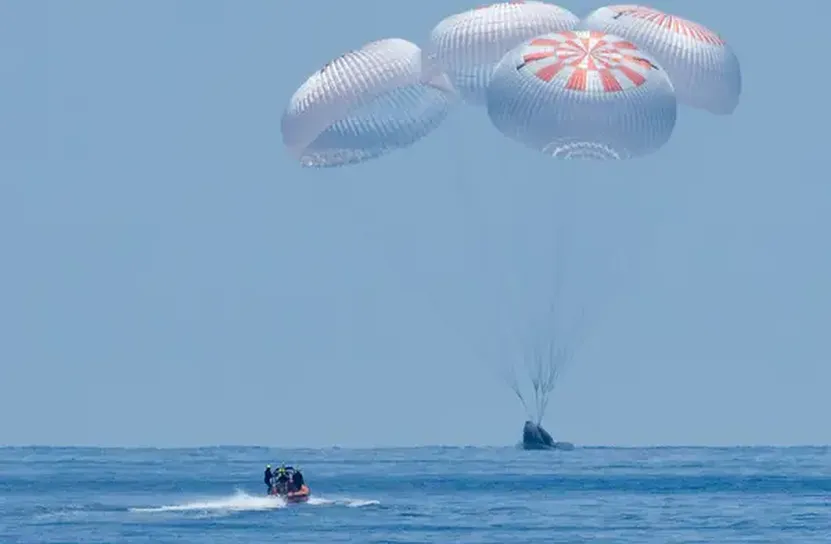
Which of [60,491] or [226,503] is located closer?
[226,503]

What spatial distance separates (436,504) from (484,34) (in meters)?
16.1

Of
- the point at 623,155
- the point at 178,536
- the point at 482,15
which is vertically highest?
the point at 482,15

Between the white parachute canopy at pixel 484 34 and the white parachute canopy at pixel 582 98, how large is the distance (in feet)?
5.08

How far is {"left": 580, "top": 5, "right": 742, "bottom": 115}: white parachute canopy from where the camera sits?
5884 centimetres

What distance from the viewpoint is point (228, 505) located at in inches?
2719

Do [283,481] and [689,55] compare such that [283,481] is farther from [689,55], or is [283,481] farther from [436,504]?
[689,55]

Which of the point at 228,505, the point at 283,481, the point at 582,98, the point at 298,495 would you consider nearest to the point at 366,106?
the point at 582,98

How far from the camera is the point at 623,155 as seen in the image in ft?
188

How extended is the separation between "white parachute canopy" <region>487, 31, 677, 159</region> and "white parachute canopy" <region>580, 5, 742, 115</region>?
1.74 m

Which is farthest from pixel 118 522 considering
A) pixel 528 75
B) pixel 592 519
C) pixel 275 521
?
pixel 528 75

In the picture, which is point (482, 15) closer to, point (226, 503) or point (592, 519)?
point (592, 519)

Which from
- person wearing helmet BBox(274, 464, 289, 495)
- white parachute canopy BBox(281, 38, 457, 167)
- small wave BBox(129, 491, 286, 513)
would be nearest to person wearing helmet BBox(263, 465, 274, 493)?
person wearing helmet BBox(274, 464, 289, 495)

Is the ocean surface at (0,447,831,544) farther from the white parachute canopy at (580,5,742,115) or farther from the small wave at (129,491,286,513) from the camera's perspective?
the white parachute canopy at (580,5,742,115)

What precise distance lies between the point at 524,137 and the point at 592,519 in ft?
37.6
